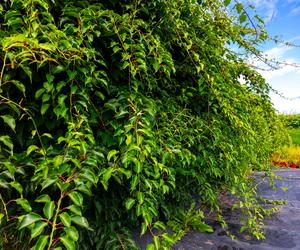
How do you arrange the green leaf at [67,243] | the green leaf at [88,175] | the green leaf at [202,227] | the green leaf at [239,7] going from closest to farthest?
the green leaf at [67,243], the green leaf at [88,175], the green leaf at [239,7], the green leaf at [202,227]

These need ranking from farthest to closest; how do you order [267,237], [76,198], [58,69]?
[267,237], [58,69], [76,198]

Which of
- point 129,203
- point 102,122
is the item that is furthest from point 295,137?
point 129,203

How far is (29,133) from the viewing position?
6.22 ft

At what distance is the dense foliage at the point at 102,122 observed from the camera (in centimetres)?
150

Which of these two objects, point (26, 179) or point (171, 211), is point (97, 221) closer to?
point (26, 179)

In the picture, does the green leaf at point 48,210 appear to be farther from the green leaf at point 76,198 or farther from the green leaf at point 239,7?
the green leaf at point 239,7

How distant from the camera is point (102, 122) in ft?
6.20

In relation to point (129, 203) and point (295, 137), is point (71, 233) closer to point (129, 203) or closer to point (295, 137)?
point (129, 203)

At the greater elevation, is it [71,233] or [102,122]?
[102,122]

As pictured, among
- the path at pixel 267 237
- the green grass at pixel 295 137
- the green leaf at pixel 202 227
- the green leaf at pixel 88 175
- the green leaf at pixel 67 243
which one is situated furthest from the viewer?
the green grass at pixel 295 137

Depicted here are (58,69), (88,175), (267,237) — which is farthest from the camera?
(267,237)

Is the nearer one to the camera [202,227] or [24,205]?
[24,205]

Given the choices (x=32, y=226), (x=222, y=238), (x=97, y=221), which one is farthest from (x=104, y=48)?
(x=222, y=238)

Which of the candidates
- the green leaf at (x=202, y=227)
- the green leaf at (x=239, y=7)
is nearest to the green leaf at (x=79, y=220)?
the green leaf at (x=239, y=7)
